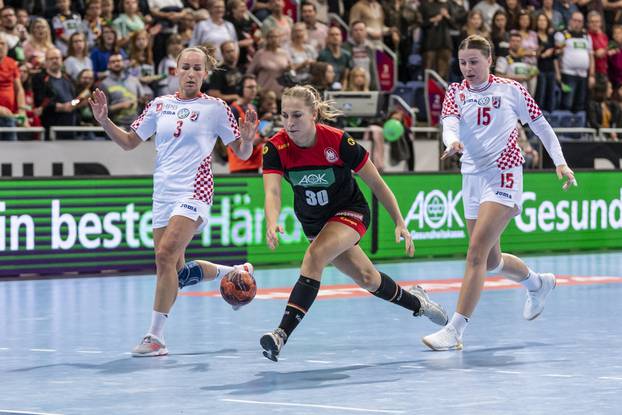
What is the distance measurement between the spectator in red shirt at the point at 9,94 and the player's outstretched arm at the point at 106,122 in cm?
755

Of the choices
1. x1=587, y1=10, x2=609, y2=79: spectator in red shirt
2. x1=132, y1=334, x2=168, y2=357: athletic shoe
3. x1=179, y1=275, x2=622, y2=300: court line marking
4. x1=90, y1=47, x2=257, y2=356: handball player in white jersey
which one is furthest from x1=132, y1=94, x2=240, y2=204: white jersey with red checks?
x1=587, y1=10, x2=609, y2=79: spectator in red shirt

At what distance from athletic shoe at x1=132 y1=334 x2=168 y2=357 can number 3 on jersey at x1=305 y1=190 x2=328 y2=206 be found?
5.02 feet

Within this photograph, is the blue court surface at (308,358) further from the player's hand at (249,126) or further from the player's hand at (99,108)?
the player's hand at (99,108)

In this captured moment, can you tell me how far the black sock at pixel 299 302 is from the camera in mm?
9336

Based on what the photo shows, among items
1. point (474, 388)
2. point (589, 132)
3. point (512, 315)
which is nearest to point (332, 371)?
point (474, 388)

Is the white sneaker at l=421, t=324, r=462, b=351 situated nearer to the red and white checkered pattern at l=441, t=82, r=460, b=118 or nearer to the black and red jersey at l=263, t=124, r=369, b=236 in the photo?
the black and red jersey at l=263, t=124, r=369, b=236

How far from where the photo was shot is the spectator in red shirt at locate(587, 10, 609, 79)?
25.0 m

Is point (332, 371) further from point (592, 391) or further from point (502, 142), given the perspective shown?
point (502, 142)

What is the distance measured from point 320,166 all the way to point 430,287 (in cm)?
607

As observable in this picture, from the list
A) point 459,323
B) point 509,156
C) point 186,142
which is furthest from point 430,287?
point 186,142

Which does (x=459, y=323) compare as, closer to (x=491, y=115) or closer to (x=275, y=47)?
(x=491, y=115)

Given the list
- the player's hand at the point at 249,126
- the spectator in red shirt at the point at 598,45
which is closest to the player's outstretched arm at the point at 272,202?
the player's hand at the point at 249,126

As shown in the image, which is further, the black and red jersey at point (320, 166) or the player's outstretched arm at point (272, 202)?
the black and red jersey at point (320, 166)

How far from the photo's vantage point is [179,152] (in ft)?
33.9
